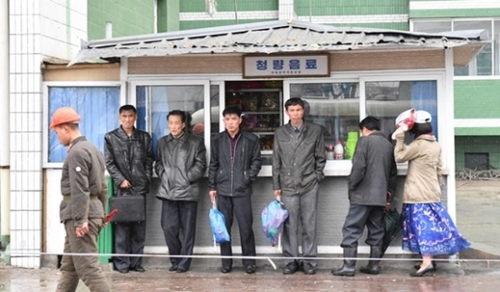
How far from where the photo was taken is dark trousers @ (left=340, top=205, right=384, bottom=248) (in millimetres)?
8594

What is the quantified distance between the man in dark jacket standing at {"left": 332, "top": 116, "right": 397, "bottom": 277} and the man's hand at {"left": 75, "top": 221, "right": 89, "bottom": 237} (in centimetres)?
325

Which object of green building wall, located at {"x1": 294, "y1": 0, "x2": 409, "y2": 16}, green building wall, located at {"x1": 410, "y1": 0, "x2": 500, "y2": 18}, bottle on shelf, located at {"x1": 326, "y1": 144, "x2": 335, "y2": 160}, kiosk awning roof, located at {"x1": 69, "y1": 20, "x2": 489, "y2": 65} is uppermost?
green building wall, located at {"x1": 294, "y1": 0, "x2": 409, "y2": 16}

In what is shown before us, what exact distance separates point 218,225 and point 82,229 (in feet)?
7.96

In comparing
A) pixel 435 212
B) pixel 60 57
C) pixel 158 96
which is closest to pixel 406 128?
pixel 435 212

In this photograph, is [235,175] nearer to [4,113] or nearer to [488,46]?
[4,113]

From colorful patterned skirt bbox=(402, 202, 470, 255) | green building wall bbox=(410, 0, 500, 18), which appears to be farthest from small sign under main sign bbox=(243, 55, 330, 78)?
green building wall bbox=(410, 0, 500, 18)

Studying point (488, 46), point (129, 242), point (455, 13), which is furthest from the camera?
point (488, 46)

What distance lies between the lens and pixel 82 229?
6.55 metres

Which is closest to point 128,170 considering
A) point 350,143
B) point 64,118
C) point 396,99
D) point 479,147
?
point 64,118

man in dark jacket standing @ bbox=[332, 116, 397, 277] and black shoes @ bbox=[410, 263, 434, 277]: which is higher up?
man in dark jacket standing @ bbox=[332, 116, 397, 277]

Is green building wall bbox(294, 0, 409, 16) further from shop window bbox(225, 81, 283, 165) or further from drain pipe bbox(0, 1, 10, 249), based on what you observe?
drain pipe bbox(0, 1, 10, 249)

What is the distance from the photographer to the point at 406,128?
8.52 m

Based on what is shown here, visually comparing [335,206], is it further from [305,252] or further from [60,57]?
[60,57]

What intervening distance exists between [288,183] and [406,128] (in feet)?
4.85
